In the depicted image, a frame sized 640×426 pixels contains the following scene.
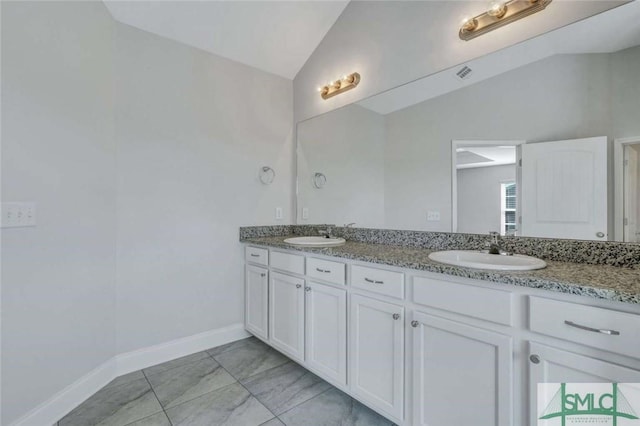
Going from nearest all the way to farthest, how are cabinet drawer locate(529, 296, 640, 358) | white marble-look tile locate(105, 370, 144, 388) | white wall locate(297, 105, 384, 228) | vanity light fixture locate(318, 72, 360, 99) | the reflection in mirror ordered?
cabinet drawer locate(529, 296, 640, 358), the reflection in mirror, white marble-look tile locate(105, 370, 144, 388), white wall locate(297, 105, 384, 228), vanity light fixture locate(318, 72, 360, 99)

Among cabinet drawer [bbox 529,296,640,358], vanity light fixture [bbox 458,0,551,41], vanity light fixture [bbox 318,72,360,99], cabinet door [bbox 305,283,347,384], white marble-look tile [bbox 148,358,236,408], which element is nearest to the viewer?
cabinet drawer [bbox 529,296,640,358]

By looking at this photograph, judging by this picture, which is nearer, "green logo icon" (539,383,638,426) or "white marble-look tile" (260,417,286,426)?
"green logo icon" (539,383,638,426)

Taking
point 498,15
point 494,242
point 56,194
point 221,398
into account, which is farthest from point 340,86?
point 221,398

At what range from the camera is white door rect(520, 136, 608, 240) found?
4.37 ft

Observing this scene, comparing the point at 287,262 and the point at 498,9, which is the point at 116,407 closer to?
the point at 287,262

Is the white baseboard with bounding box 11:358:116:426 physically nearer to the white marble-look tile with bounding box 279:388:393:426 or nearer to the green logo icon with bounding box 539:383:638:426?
the white marble-look tile with bounding box 279:388:393:426

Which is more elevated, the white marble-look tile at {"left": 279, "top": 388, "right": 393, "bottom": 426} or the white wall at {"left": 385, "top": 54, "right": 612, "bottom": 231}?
the white wall at {"left": 385, "top": 54, "right": 612, "bottom": 231}

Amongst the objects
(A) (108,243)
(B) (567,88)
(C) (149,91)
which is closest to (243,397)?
(A) (108,243)

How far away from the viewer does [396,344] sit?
1.44 metres

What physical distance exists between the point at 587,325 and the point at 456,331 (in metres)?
0.43

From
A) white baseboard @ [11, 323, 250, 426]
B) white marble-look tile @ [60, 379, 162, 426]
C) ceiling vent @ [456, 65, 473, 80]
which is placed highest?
ceiling vent @ [456, 65, 473, 80]

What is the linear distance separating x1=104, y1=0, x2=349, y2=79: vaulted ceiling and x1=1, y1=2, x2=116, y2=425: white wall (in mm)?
289

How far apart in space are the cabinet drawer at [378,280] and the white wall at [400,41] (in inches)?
51.5

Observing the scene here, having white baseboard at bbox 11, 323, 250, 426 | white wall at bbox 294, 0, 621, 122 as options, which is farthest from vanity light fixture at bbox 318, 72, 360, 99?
white baseboard at bbox 11, 323, 250, 426
